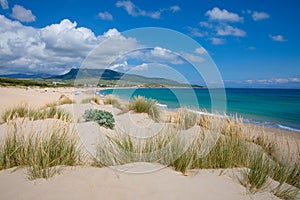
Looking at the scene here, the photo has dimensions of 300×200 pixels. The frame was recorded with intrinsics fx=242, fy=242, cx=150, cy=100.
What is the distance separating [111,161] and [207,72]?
11.4 feet

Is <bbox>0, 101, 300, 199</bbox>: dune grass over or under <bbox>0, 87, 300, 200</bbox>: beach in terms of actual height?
over

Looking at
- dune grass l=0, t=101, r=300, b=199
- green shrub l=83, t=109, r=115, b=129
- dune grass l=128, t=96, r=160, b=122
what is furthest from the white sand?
dune grass l=128, t=96, r=160, b=122

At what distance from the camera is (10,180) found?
3529 mm

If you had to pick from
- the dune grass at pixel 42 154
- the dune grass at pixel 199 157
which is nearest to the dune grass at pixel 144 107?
the dune grass at pixel 199 157

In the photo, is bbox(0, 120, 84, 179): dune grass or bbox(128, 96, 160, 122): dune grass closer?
bbox(0, 120, 84, 179): dune grass

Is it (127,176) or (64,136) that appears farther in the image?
(64,136)

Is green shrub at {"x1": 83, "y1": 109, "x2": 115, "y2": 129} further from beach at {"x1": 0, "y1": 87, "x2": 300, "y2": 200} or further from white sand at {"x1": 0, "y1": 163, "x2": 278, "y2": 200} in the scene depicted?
white sand at {"x1": 0, "y1": 163, "x2": 278, "y2": 200}

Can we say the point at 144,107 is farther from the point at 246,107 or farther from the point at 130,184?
the point at 246,107

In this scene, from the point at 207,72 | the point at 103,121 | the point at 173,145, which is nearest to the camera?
the point at 173,145

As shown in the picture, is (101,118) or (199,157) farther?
(101,118)

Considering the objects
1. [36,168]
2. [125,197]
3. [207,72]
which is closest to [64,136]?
[36,168]

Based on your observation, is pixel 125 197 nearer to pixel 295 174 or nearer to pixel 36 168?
pixel 36 168

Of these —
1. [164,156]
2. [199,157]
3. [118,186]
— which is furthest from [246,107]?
[118,186]

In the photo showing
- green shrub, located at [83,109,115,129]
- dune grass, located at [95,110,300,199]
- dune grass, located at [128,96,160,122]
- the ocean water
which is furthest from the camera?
the ocean water
